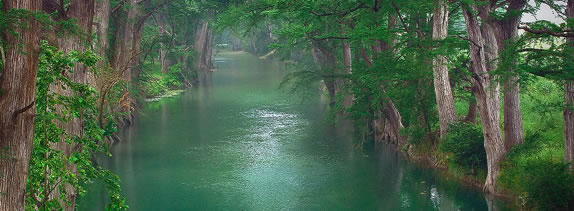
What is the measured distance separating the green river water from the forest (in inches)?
33.2

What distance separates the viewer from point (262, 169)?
20.2m

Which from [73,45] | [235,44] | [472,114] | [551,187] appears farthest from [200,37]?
[235,44]

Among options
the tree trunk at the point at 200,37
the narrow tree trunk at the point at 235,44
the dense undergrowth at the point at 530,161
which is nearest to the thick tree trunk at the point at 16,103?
the dense undergrowth at the point at 530,161

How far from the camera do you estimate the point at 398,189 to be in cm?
1822

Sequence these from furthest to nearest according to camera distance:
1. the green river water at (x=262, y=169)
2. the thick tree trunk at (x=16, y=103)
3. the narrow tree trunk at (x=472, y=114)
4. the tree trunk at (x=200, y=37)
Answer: the tree trunk at (x=200, y=37), the narrow tree trunk at (x=472, y=114), the green river water at (x=262, y=169), the thick tree trunk at (x=16, y=103)

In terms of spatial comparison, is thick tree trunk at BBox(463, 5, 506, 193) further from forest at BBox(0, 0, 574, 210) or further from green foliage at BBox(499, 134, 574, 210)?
green foliage at BBox(499, 134, 574, 210)

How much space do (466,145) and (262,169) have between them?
7172 millimetres

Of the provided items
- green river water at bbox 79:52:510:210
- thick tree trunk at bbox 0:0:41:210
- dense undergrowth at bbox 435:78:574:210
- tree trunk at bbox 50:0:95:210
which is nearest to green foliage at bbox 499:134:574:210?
dense undergrowth at bbox 435:78:574:210

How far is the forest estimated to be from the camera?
26.3 feet

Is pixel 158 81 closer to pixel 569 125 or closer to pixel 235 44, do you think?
pixel 569 125

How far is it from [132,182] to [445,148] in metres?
10.5

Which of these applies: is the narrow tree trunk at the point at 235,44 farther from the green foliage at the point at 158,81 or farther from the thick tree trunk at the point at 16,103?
the thick tree trunk at the point at 16,103

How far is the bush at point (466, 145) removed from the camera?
17500 mm

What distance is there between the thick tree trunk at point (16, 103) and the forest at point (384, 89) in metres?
0.01
